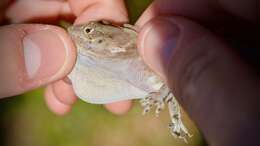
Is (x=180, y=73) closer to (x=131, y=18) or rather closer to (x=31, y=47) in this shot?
(x=31, y=47)

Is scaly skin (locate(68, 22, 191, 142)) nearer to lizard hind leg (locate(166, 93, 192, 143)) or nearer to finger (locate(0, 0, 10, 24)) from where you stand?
lizard hind leg (locate(166, 93, 192, 143))

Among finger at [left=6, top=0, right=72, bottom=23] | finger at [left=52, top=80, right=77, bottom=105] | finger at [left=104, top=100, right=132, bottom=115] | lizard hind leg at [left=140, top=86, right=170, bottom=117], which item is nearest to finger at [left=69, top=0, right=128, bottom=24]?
finger at [left=6, top=0, right=72, bottom=23]

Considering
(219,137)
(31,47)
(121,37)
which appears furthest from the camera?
(121,37)

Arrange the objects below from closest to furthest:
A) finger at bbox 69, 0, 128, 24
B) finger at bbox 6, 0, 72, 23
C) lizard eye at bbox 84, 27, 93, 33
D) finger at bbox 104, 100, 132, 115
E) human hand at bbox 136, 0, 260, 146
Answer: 1. human hand at bbox 136, 0, 260, 146
2. lizard eye at bbox 84, 27, 93, 33
3. finger at bbox 69, 0, 128, 24
4. finger at bbox 6, 0, 72, 23
5. finger at bbox 104, 100, 132, 115

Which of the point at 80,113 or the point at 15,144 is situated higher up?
the point at 80,113

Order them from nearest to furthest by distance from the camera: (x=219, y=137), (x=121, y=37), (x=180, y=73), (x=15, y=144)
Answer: (x=219, y=137)
(x=180, y=73)
(x=121, y=37)
(x=15, y=144)

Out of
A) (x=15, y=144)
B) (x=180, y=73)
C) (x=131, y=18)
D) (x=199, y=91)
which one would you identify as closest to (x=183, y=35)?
(x=180, y=73)

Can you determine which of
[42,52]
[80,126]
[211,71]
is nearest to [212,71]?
[211,71]
